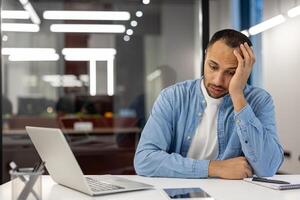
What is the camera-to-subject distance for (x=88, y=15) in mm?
4375

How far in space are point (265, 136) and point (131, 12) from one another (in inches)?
118

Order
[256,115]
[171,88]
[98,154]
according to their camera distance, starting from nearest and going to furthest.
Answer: [256,115], [171,88], [98,154]

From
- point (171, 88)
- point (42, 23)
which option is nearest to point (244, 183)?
point (171, 88)

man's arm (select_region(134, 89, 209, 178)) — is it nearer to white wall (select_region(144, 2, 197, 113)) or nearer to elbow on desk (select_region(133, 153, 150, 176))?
elbow on desk (select_region(133, 153, 150, 176))

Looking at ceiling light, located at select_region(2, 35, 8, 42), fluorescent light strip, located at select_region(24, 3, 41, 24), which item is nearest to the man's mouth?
ceiling light, located at select_region(2, 35, 8, 42)

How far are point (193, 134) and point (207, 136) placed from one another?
0.20ft

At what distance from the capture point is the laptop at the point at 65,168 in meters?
1.20

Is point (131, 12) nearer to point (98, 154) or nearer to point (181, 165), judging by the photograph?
point (98, 154)

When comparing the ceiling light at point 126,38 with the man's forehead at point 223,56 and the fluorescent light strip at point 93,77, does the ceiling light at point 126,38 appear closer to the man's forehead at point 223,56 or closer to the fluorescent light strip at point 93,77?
the fluorescent light strip at point 93,77

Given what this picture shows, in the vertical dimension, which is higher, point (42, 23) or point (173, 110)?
point (42, 23)

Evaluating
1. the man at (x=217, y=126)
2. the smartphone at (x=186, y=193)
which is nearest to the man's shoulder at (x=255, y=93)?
the man at (x=217, y=126)

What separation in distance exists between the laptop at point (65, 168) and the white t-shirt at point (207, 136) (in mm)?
475

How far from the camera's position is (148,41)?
14.7 feet

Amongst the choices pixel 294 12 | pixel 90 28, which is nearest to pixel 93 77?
pixel 90 28
